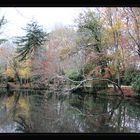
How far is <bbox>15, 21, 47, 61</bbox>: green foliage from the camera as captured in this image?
3475 millimetres

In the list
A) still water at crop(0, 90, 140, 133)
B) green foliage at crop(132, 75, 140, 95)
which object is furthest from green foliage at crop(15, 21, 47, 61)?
green foliage at crop(132, 75, 140, 95)

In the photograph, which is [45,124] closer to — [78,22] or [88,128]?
[88,128]

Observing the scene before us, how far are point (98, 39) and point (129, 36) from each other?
0.46 m

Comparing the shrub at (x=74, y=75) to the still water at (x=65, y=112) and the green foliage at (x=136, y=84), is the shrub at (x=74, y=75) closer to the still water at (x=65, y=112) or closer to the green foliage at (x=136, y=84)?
the still water at (x=65, y=112)

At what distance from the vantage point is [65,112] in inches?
151

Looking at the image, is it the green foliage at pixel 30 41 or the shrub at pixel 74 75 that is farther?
the shrub at pixel 74 75

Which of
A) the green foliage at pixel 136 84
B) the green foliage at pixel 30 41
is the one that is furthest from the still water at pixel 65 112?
the green foliage at pixel 30 41

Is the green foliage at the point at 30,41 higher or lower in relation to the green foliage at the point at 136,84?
higher

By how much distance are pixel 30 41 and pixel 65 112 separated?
1.13 metres

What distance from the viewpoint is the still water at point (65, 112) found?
3535 mm

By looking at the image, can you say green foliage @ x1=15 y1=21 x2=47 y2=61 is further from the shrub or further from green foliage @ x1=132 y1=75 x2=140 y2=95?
green foliage @ x1=132 y1=75 x2=140 y2=95

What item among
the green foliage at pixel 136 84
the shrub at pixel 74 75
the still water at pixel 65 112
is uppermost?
the shrub at pixel 74 75

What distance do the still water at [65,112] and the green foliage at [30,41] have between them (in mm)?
515
